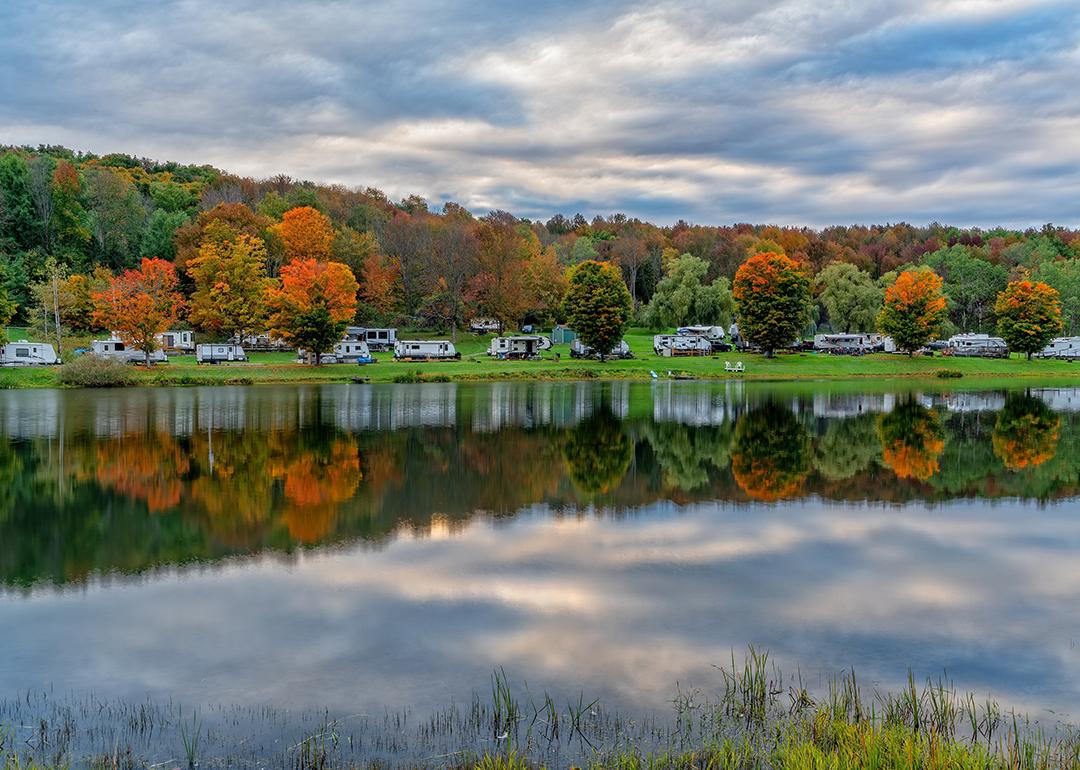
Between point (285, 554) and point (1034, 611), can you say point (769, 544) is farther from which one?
point (285, 554)

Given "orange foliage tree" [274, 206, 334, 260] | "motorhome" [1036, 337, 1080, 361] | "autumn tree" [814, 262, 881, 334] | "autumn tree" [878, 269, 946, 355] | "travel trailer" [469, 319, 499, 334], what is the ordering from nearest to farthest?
1. "autumn tree" [878, 269, 946, 355]
2. "motorhome" [1036, 337, 1080, 361]
3. "orange foliage tree" [274, 206, 334, 260]
4. "autumn tree" [814, 262, 881, 334]
5. "travel trailer" [469, 319, 499, 334]

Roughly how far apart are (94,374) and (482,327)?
50141mm

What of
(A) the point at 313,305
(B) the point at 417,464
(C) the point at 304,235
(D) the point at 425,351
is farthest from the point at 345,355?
(B) the point at 417,464

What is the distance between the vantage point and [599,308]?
252ft

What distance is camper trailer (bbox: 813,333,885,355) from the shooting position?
303ft

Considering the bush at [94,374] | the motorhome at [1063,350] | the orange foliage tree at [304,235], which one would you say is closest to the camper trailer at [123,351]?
the bush at [94,374]

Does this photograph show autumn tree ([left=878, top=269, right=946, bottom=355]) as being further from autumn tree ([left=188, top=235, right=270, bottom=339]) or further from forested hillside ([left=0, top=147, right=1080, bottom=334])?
autumn tree ([left=188, top=235, right=270, bottom=339])

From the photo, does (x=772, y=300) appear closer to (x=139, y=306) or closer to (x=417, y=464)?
(x=139, y=306)

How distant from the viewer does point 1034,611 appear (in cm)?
1331

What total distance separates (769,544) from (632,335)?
92.9 metres

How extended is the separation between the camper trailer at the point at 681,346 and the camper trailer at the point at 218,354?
41.9m

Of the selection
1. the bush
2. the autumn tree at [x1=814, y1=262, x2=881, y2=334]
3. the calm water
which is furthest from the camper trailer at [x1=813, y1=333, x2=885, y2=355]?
the bush

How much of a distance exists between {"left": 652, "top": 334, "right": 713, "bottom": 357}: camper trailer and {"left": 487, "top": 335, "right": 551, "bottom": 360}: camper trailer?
43.9 feet

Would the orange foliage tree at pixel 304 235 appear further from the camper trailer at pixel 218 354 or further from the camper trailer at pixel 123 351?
the camper trailer at pixel 123 351
